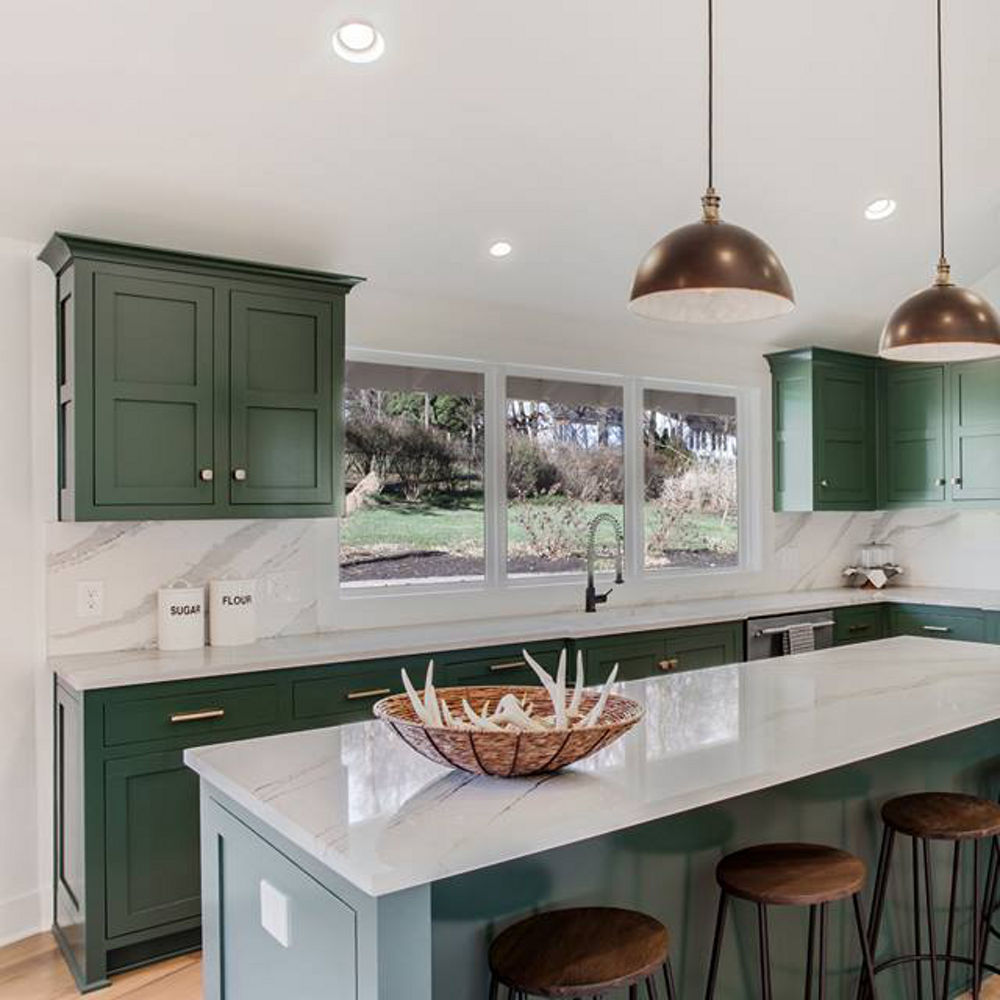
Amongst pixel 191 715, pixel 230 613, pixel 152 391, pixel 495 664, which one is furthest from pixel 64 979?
pixel 152 391

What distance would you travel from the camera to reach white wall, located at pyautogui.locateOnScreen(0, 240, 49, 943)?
320 centimetres

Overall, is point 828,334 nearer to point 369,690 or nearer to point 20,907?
point 369,690

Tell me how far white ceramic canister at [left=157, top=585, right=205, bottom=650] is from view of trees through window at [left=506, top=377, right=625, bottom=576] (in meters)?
1.63

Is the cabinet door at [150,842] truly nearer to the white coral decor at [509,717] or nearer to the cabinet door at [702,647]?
the white coral decor at [509,717]

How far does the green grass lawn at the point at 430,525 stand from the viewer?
163 inches

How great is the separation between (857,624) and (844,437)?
3.64 ft

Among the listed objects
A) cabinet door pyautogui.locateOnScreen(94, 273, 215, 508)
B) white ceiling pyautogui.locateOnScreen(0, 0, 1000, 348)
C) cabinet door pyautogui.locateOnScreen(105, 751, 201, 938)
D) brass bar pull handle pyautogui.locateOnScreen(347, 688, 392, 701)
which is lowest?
cabinet door pyautogui.locateOnScreen(105, 751, 201, 938)

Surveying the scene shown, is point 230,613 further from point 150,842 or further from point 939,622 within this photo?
point 939,622

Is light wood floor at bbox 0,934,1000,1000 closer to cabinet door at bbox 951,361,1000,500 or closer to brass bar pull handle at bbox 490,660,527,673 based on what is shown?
brass bar pull handle at bbox 490,660,527,673

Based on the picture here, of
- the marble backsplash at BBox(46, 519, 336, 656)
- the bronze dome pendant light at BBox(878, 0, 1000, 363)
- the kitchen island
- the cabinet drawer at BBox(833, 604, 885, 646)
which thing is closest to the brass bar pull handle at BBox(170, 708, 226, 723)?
the marble backsplash at BBox(46, 519, 336, 656)

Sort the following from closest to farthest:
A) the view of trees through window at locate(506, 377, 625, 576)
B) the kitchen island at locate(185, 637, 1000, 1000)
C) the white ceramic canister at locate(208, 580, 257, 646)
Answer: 1. the kitchen island at locate(185, 637, 1000, 1000)
2. the white ceramic canister at locate(208, 580, 257, 646)
3. the view of trees through window at locate(506, 377, 625, 576)

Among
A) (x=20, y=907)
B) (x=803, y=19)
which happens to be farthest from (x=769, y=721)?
(x=20, y=907)

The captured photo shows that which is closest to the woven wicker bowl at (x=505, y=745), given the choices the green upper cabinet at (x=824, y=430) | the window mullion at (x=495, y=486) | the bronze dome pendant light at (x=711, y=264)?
the bronze dome pendant light at (x=711, y=264)

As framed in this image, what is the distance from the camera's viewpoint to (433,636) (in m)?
3.72
